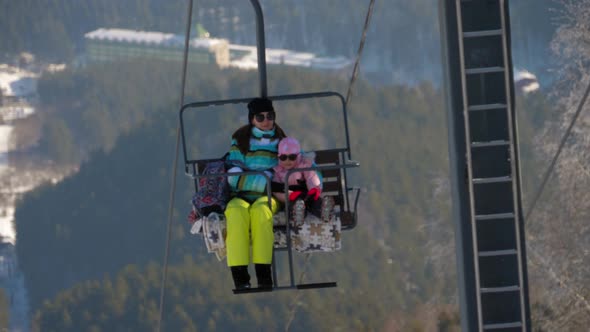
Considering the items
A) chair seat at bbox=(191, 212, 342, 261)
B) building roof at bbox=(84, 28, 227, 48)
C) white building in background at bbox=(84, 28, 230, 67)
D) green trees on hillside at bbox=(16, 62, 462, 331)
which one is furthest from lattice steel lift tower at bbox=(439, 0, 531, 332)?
building roof at bbox=(84, 28, 227, 48)

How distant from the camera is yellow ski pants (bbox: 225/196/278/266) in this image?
6.83 m

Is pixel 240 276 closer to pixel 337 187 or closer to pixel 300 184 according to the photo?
pixel 300 184

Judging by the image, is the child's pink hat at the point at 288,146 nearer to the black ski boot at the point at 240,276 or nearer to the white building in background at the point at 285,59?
the black ski boot at the point at 240,276

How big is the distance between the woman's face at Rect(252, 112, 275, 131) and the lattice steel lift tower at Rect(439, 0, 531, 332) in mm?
894

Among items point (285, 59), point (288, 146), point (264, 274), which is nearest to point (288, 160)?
point (288, 146)

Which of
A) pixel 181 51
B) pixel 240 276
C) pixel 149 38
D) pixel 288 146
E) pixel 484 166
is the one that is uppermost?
pixel 149 38

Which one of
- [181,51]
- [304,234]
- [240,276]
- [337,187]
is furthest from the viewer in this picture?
[181,51]

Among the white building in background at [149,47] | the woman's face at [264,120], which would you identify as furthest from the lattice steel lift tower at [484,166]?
the white building in background at [149,47]

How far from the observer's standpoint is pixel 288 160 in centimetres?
715

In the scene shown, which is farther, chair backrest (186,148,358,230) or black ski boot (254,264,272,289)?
chair backrest (186,148,358,230)

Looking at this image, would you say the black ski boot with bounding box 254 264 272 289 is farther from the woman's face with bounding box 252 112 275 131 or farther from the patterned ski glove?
the woman's face with bounding box 252 112 275 131

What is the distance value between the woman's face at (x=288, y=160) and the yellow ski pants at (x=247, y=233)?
1.07 ft

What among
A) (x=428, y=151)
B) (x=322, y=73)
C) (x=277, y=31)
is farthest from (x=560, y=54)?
(x=277, y=31)

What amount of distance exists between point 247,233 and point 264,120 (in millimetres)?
616
